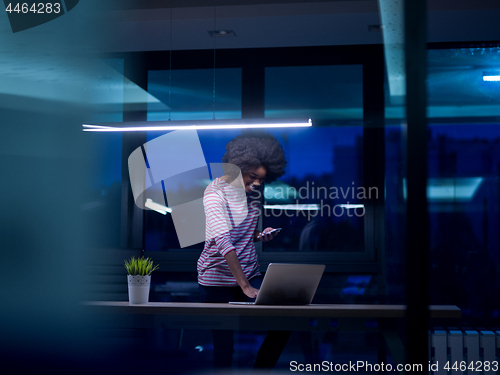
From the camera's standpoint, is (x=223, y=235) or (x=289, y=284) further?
(x=223, y=235)

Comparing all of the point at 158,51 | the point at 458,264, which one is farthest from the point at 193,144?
the point at 458,264

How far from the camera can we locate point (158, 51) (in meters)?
4.82

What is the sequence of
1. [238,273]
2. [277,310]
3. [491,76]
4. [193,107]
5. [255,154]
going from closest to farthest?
[277,310]
[238,273]
[255,154]
[491,76]
[193,107]

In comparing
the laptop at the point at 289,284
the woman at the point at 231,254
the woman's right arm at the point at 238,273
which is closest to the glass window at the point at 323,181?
the woman at the point at 231,254

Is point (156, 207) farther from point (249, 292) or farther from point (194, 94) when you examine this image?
point (249, 292)

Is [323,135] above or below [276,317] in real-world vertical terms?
above

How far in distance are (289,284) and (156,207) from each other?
250 cm

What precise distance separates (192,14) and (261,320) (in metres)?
2.64

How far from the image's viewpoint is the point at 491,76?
Result: 4441 mm

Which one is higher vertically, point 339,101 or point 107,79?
point 107,79

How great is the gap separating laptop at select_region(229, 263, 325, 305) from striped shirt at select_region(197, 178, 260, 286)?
1.40 ft

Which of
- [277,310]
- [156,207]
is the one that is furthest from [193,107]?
[277,310]

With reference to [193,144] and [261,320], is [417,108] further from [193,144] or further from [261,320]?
[193,144]

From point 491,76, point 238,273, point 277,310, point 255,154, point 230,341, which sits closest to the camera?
point 277,310
